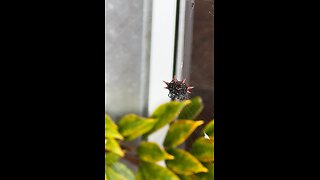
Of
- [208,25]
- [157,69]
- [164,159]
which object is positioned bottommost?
[164,159]

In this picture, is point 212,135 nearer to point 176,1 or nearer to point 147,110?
point 147,110

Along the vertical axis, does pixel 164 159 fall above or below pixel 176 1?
below

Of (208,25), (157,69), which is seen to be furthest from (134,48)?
(208,25)

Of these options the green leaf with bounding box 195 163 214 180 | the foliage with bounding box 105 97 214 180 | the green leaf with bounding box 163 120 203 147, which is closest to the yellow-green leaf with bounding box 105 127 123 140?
the foliage with bounding box 105 97 214 180

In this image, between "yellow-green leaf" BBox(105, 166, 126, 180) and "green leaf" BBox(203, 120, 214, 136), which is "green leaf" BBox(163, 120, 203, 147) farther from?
"yellow-green leaf" BBox(105, 166, 126, 180)

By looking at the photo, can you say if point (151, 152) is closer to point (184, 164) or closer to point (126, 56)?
point (184, 164)
